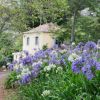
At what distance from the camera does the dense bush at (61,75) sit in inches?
216

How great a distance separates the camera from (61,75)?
7.07 m

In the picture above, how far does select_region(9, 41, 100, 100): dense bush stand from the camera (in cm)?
548

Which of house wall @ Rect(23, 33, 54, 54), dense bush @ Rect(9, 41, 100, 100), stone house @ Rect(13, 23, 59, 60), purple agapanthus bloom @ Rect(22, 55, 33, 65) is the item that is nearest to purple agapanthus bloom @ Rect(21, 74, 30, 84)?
dense bush @ Rect(9, 41, 100, 100)

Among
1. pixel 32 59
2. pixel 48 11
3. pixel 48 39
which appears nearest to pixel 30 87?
pixel 32 59

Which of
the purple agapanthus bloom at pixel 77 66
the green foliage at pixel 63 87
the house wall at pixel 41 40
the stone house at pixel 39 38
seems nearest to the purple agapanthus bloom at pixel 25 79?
the green foliage at pixel 63 87

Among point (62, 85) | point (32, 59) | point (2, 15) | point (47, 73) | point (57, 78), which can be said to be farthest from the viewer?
point (2, 15)

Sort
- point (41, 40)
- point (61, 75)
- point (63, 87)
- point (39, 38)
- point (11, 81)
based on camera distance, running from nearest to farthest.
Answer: point (63, 87), point (61, 75), point (11, 81), point (41, 40), point (39, 38)

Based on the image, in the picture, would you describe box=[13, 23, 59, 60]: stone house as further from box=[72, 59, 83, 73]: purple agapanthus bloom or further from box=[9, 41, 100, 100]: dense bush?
box=[72, 59, 83, 73]: purple agapanthus bloom

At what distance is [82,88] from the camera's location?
5594mm

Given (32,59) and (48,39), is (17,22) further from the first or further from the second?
(48,39)

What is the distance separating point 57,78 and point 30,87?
67 cm

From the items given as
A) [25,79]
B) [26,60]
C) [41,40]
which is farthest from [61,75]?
[41,40]

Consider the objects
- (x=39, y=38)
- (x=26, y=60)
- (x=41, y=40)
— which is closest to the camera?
(x=26, y=60)

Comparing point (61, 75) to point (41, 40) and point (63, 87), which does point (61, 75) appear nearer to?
point (63, 87)
